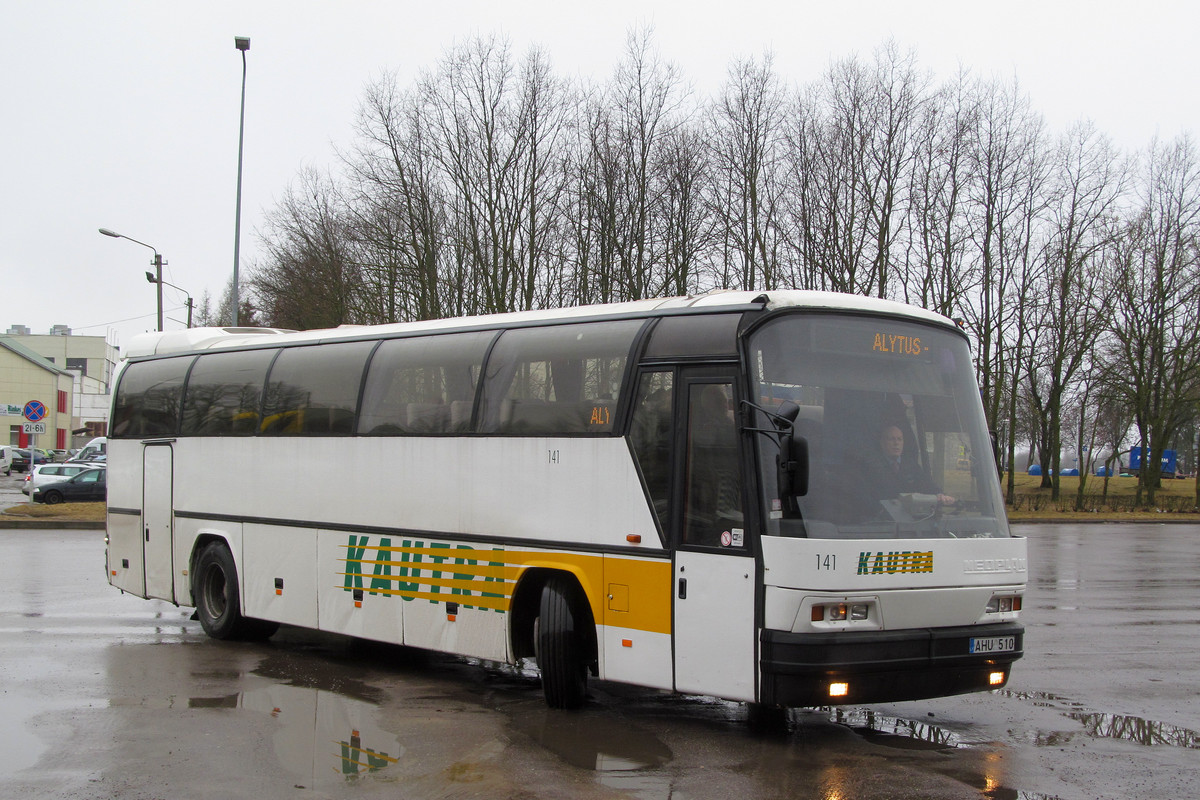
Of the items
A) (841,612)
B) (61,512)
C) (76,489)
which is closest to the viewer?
(841,612)

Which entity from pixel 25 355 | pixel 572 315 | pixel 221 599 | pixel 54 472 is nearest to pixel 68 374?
pixel 25 355

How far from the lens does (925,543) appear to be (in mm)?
7676

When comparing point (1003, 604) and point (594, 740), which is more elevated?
point (1003, 604)

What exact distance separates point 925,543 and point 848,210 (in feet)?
106

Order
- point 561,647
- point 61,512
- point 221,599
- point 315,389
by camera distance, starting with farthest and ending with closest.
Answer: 1. point 61,512
2. point 221,599
3. point 315,389
4. point 561,647

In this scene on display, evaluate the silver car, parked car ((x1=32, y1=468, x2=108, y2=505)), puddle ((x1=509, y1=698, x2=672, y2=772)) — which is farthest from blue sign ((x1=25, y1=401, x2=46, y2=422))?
puddle ((x1=509, y1=698, x2=672, y2=772))

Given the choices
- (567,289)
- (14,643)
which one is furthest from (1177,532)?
(14,643)

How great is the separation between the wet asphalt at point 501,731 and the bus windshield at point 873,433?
1.61m

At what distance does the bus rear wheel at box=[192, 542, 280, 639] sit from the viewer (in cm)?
1258

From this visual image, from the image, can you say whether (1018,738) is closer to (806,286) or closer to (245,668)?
(245,668)

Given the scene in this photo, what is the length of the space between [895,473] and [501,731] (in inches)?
134

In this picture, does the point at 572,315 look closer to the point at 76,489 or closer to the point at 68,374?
the point at 76,489

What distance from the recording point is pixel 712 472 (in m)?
8.02

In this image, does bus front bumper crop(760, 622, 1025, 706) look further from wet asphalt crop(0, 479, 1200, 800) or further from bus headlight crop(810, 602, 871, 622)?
wet asphalt crop(0, 479, 1200, 800)
